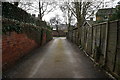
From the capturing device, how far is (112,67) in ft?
13.7

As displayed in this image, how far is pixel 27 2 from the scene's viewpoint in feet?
50.9

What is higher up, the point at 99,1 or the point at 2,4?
the point at 99,1

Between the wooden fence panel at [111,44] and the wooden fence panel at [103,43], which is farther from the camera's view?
the wooden fence panel at [103,43]

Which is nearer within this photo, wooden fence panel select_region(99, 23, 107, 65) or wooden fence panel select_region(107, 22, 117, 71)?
wooden fence panel select_region(107, 22, 117, 71)

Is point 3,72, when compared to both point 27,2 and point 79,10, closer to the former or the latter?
point 79,10

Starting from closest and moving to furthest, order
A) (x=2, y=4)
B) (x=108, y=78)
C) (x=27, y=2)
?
1. (x=108, y=78)
2. (x=2, y=4)
3. (x=27, y=2)

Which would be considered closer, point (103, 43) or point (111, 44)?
point (111, 44)

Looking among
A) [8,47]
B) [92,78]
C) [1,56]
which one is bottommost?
[92,78]

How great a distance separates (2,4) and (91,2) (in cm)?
1147

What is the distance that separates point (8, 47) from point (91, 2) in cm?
1200

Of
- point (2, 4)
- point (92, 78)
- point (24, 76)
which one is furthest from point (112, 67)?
point (2, 4)

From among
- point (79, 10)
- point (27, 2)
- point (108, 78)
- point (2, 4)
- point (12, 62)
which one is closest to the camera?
point (108, 78)

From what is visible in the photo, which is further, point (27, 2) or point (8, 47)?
point (27, 2)

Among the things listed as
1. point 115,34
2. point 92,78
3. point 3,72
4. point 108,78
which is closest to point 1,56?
point 3,72
